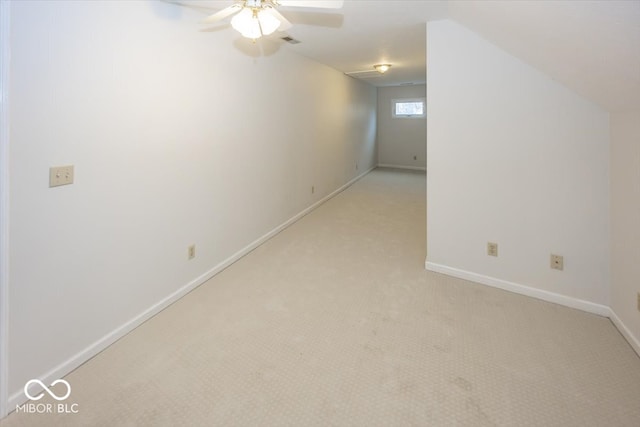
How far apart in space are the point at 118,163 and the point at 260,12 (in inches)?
48.7

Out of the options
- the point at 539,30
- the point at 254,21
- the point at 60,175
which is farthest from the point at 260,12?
the point at 539,30

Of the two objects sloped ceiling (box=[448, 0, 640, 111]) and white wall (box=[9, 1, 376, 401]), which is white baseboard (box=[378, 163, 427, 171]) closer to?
white wall (box=[9, 1, 376, 401])

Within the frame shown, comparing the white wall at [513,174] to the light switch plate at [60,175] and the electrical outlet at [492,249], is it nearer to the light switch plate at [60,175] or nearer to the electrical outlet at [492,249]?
the electrical outlet at [492,249]

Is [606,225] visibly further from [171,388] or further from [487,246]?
[171,388]

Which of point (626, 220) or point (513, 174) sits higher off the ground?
point (513, 174)

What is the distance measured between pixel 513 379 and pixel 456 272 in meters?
1.29

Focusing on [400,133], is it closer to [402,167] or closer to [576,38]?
[402,167]

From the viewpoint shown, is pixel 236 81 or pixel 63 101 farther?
pixel 236 81

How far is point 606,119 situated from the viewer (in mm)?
2180

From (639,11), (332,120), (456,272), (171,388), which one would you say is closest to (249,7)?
(639,11)

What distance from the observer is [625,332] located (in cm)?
204

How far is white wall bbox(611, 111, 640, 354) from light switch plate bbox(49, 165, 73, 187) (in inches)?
122

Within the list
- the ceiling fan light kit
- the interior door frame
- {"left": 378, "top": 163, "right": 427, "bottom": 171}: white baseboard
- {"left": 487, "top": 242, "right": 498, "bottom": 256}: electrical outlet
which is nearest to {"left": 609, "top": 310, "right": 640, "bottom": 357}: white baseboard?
{"left": 487, "top": 242, "right": 498, "bottom": 256}: electrical outlet

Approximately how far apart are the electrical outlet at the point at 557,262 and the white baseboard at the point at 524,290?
204 millimetres
